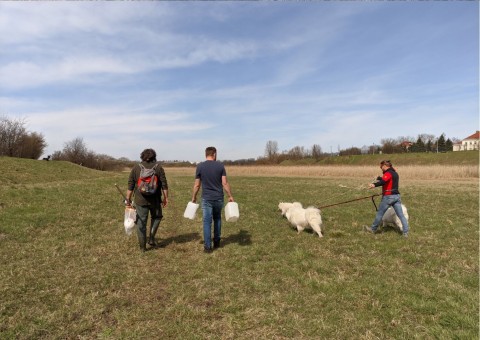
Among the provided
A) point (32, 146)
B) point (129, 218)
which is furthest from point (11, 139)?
point (129, 218)

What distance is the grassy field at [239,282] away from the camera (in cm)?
400

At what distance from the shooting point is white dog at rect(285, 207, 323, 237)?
28.2ft

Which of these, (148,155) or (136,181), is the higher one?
(148,155)

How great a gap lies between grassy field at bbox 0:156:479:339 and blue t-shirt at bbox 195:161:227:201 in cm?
133

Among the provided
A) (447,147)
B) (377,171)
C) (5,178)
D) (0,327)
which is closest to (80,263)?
(0,327)

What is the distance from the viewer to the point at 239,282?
5.44 metres

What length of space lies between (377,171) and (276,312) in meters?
35.5

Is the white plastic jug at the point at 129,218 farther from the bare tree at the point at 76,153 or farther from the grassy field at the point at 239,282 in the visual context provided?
the bare tree at the point at 76,153

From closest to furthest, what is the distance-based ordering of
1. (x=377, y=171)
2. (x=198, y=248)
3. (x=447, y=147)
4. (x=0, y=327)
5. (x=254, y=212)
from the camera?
(x=0, y=327) < (x=198, y=248) < (x=254, y=212) < (x=377, y=171) < (x=447, y=147)

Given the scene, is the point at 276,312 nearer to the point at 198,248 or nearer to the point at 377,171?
the point at 198,248

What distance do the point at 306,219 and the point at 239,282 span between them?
3.93 meters

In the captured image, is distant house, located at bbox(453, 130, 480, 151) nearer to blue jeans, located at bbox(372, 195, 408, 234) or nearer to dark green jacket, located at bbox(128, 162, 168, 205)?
blue jeans, located at bbox(372, 195, 408, 234)

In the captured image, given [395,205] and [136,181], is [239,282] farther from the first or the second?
[395,205]

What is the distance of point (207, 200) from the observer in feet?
23.2
